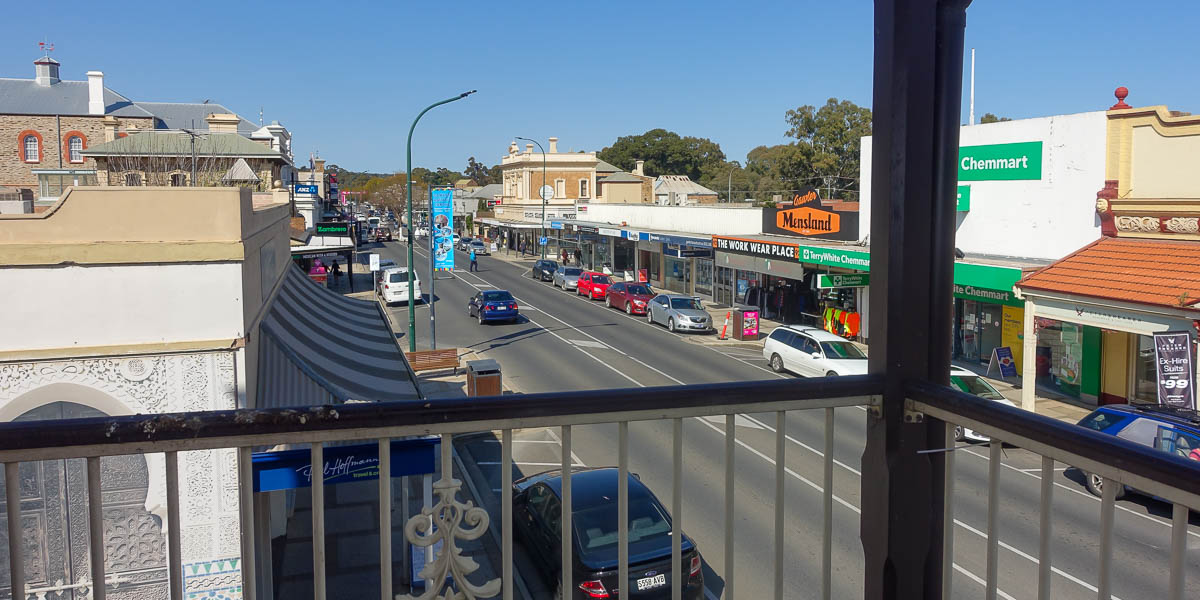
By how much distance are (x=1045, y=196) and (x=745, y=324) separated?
18.3 m

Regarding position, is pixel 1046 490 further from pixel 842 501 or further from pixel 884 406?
pixel 842 501

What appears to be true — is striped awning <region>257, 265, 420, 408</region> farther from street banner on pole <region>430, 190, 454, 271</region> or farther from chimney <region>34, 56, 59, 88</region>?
street banner on pole <region>430, 190, 454, 271</region>

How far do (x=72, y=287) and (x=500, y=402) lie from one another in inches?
228

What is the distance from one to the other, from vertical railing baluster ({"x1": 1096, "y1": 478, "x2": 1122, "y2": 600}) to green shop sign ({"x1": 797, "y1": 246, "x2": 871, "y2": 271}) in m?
10.9

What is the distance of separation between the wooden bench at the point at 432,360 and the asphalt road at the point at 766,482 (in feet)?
3.93

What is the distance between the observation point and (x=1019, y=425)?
2.35 m

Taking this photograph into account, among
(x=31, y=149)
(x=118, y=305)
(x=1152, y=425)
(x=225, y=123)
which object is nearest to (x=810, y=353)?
(x=1152, y=425)

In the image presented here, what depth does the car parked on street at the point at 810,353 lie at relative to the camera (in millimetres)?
16169

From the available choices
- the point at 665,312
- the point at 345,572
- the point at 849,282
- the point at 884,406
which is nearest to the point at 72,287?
the point at 345,572

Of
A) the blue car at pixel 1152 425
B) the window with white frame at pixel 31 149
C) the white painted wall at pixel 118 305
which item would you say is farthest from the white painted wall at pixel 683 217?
the window with white frame at pixel 31 149

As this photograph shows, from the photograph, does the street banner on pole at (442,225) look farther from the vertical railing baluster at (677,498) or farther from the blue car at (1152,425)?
the vertical railing baluster at (677,498)

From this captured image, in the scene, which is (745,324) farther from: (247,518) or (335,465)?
Answer: (247,518)

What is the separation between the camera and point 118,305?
6824mm

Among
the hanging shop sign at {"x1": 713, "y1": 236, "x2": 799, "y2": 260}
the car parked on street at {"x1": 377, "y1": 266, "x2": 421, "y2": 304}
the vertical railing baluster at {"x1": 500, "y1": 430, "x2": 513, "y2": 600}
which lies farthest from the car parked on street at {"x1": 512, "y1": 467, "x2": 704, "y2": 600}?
the car parked on street at {"x1": 377, "y1": 266, "x2": 421, "y2": 304}
